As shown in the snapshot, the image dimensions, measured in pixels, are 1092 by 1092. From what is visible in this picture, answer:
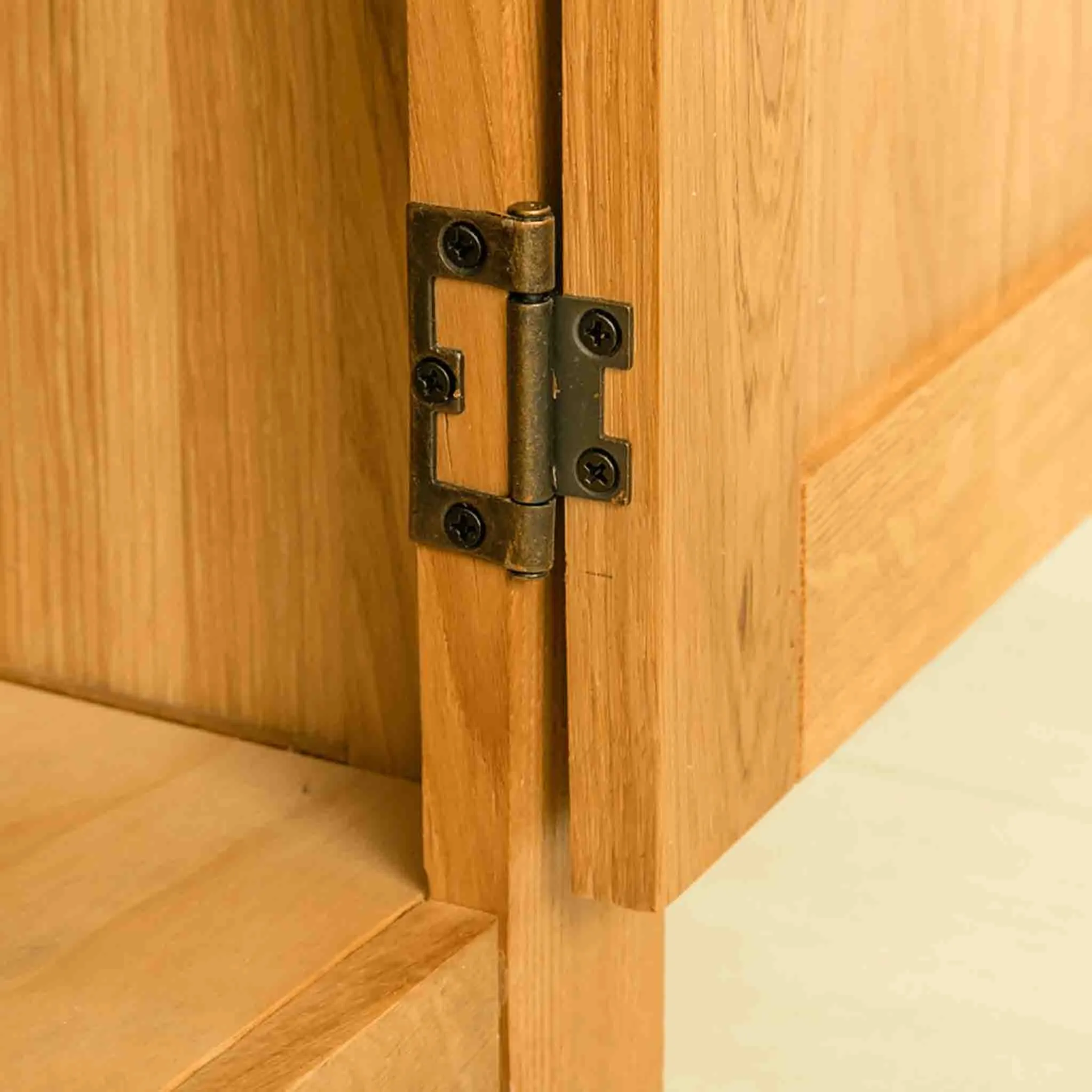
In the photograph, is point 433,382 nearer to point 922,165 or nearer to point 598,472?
point 598,472

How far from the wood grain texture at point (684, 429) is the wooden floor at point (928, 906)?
0.41 m

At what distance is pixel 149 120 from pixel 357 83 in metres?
0.08

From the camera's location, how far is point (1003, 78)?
0.76 m

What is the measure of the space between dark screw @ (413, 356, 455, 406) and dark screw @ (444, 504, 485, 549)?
30 millimetres

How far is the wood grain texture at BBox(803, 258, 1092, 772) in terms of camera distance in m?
0.68

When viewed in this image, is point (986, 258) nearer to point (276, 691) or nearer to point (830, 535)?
point (830, 535)

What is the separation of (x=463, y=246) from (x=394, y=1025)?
204 mm

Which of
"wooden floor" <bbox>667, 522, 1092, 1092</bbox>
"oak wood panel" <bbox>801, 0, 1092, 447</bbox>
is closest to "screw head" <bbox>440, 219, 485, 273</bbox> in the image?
"oak wood panel" <bbox>801, 0, 1092, 447</bbox>

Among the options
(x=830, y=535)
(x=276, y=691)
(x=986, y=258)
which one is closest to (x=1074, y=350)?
(x=986, y=258)

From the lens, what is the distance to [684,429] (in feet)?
1.93

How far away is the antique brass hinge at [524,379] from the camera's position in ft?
1.89

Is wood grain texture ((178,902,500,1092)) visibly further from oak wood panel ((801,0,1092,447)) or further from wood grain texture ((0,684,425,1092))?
oak wood panel ((801,0,1092,447))

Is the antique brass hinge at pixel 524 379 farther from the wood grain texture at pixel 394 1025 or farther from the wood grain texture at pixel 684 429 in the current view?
the wood grain texture at pixel 394 1025

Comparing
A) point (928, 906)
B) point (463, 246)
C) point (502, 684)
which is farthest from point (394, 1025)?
point (928, 906)
